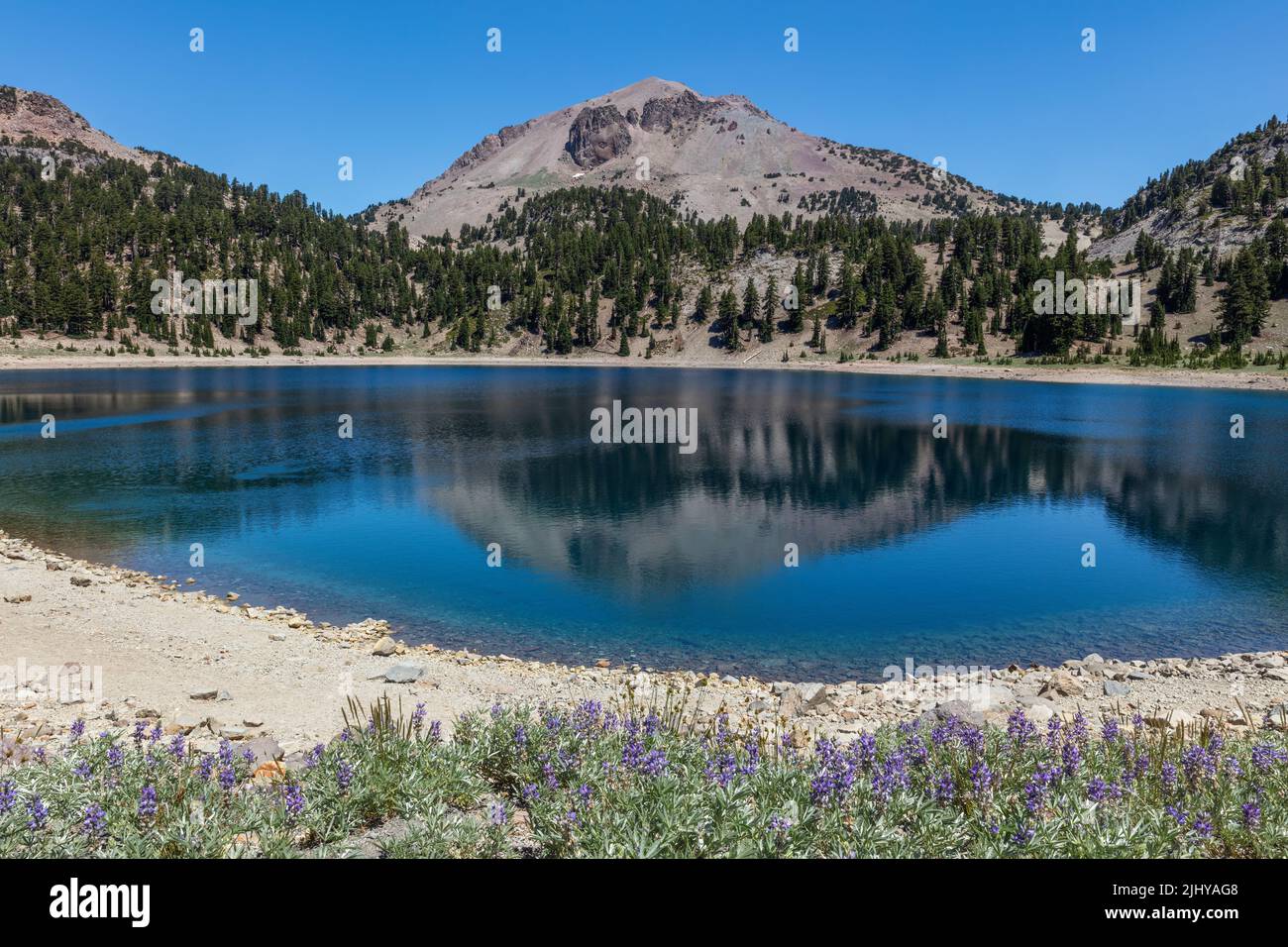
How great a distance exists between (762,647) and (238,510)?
28884 millimetres

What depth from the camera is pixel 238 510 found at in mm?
37438

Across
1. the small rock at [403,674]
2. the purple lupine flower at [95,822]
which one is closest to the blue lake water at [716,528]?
the small rock at [403,674]

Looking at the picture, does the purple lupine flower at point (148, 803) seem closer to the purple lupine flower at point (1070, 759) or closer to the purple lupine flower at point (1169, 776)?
the purple lupine flower at point (1070, 759)

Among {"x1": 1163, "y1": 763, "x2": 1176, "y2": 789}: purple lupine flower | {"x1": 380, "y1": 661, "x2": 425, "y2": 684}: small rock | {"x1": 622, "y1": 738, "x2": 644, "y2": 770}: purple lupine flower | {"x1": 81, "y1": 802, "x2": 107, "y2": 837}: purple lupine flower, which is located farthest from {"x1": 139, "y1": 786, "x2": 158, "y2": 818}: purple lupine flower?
{"x1": 1163, "y1": 763, "x2": 1176, "y2": 789}: purple lupine flower

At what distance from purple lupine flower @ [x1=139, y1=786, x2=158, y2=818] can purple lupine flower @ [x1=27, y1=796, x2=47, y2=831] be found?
770mm

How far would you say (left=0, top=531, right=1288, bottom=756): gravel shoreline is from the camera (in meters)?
13.2

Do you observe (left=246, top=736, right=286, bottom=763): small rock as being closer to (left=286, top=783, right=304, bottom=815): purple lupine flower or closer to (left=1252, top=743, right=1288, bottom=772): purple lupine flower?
(left=286, top=783, right=304, bottom=815): purple lupine flower

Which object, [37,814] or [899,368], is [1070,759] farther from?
[899,368]

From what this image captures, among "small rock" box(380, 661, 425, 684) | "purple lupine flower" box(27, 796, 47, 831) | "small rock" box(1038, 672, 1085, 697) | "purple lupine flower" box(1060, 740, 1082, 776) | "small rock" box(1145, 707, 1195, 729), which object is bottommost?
"small rock" box(1038, 672, 1085, 697)

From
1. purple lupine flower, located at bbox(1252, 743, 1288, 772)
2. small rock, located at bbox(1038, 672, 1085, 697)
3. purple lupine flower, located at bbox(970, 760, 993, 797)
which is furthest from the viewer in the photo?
small rock, located at bbox(1038, 672, 1085, 697)

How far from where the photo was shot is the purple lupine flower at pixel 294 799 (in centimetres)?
768

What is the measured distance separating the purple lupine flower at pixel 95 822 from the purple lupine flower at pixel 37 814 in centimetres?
34
